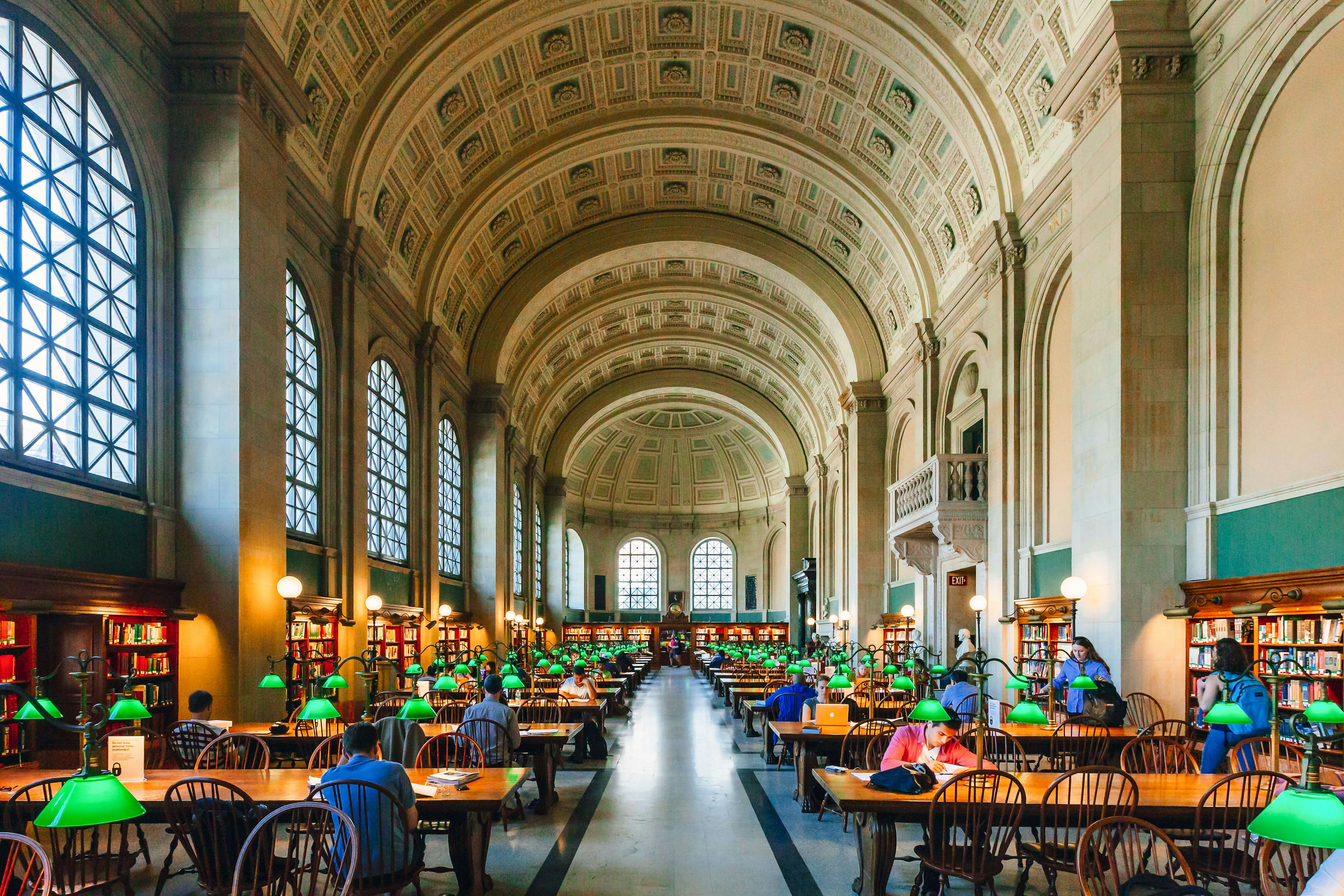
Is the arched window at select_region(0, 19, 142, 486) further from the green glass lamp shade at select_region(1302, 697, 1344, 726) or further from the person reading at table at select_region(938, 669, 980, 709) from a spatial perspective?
the green glass lamp shade at select_region(1302, 697, 1344, 726)

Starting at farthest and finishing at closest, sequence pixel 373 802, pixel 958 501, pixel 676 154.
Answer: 1. pixel 676 154
2. pixel 958 501
3. pixel 373 802

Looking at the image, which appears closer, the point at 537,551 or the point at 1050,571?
the point at 1050,571

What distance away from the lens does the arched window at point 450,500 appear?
2595 cm

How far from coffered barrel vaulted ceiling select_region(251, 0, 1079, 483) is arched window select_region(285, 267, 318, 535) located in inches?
90.1

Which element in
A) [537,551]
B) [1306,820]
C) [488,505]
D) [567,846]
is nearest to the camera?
[1306,820]

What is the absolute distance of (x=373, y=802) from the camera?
5973 mm

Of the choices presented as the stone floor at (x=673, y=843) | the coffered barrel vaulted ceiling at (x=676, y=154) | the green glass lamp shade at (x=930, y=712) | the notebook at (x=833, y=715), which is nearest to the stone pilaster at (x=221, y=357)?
the coffered barrel vaulted ceiling at (x=676, y=154)

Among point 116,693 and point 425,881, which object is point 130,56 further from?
point 425,881

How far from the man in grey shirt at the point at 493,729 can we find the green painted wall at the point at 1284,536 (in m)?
7.46

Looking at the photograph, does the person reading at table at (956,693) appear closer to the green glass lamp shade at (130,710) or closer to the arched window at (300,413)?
the green glass lamp shade at (130,710)

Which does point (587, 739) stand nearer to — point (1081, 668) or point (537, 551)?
point (1081, 668)

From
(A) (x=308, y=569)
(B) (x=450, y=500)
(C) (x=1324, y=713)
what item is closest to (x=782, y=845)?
(C) (x=1324, y=713)

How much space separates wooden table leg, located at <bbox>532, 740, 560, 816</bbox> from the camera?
10.8 m

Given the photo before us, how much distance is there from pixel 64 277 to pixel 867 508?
2159 centimetres
